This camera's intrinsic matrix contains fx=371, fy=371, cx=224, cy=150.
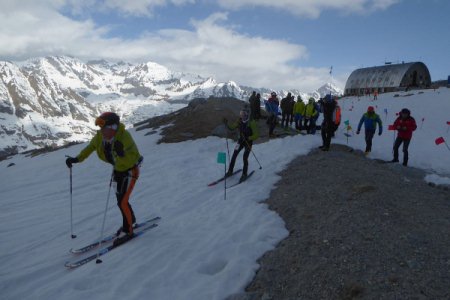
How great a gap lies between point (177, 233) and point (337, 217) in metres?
4.00

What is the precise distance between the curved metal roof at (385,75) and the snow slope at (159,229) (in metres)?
61.8

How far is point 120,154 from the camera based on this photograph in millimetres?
8820

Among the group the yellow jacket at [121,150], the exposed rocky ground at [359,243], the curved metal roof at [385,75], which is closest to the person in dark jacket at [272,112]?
the exposed rocky ground at [359,243]

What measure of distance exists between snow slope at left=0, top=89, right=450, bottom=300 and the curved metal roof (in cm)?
6177

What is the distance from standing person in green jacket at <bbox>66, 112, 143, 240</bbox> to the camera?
28.7 feet

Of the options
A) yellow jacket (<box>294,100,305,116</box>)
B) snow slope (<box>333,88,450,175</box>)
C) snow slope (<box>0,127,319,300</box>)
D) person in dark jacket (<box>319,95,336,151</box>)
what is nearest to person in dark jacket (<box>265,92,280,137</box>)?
yellow jacket (<box>294,100,305,116</box>)

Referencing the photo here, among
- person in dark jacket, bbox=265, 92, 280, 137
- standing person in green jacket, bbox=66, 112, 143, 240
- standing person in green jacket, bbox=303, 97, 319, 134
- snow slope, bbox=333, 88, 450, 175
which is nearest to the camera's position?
standing person in green jacket, bbox=66, 112, 143, 240

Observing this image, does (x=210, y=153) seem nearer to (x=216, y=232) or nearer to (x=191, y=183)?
(x=191, y=183)

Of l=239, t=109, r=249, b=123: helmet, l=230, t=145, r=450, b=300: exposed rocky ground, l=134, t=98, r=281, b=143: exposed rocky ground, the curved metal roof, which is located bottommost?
l=230, t=145, r=450, b=300: exposed rocky ground

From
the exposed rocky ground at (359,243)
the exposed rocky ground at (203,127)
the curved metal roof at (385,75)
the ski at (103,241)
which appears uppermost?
the curved metal roof at (385,75)

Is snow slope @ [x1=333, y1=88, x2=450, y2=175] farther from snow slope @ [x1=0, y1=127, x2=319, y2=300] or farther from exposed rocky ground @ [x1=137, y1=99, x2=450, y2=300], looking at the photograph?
exposed rocky ground @ [x1=137, y1=99, x2=450, y2=300]

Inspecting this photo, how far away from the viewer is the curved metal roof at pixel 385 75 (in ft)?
252

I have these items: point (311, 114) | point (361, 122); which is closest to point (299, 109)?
point (311, 114)

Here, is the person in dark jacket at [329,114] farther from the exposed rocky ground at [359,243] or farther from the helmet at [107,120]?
the helmet at [107,120]
